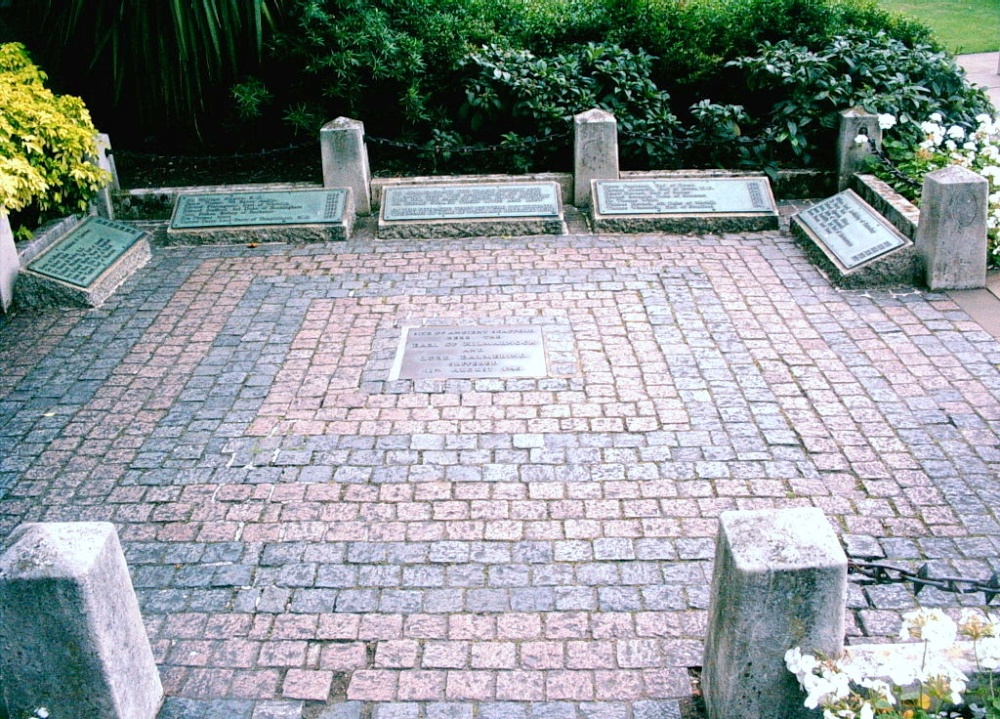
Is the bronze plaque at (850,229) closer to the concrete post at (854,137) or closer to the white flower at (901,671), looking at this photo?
the concrete post at (854,137)

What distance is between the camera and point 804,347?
5.88 metres

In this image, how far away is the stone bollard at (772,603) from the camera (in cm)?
282

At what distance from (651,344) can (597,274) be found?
1.21 meters

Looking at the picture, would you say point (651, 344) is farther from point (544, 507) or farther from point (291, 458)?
point (291, 458)

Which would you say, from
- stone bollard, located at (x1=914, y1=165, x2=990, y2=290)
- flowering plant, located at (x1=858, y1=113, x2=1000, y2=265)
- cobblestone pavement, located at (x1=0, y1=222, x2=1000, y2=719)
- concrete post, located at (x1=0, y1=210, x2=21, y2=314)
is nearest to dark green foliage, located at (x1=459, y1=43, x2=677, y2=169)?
cobblestone pavement, located at (x1=0, y1=222, x2=1000, y2=719)

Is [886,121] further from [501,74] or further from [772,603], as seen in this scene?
[772,603]

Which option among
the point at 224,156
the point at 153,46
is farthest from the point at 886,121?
the point at 153,46

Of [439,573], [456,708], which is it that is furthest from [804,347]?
[456,708]

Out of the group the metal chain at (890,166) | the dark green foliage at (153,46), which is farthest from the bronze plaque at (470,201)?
the metal chain at (890,166)

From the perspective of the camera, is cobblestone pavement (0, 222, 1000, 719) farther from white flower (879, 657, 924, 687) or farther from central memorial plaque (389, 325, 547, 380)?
white flower (879, 657, 924, 687)

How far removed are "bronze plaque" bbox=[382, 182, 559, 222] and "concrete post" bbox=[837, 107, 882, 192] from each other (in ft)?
8.07

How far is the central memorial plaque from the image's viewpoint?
5684 millimetres

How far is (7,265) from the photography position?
21.5ft

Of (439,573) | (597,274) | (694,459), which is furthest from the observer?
(597,274)
